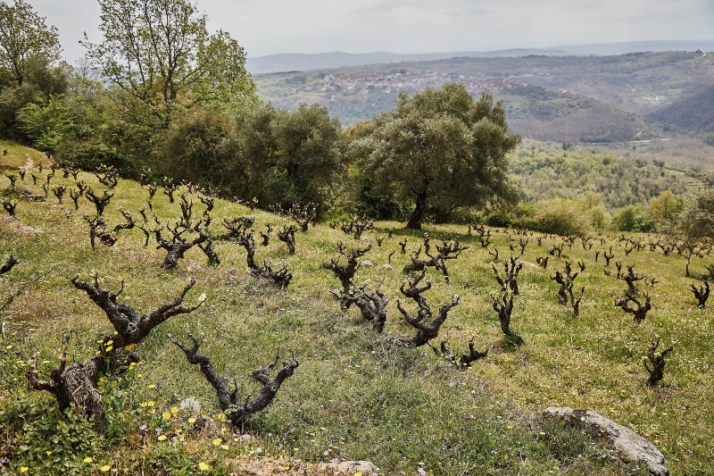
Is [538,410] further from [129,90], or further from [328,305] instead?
[129,90]

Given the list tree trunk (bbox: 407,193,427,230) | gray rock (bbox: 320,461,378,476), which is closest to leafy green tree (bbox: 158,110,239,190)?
tree trunk (bbox: 407,193,427,230)

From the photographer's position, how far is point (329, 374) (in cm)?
1028

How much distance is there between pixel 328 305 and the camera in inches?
636

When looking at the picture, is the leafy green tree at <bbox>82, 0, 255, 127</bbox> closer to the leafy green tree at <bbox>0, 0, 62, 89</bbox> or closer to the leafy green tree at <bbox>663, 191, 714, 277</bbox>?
the leafy green tree at <bbox>0, 0, 62, 89</bbox>

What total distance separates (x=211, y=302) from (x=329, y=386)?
6.94m

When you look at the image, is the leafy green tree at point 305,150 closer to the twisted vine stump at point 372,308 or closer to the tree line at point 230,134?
the tree line at point 230,134

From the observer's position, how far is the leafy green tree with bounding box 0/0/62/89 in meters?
49.2

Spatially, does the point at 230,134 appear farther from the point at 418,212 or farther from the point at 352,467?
the point at 352,467

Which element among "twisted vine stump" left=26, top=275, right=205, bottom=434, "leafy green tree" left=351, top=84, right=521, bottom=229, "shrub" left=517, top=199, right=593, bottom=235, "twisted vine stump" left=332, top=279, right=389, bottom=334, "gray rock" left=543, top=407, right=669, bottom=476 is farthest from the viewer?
"shrub" left=517, top=199, right=593, bottom=235

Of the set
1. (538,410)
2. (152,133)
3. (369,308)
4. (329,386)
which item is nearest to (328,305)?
(369,308)

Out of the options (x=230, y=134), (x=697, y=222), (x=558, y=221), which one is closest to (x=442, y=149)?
(x=230, y=134)

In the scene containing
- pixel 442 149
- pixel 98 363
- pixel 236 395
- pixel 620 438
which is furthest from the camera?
pixel 442 149

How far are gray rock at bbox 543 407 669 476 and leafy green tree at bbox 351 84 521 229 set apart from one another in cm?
2760

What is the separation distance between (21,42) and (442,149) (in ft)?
173
